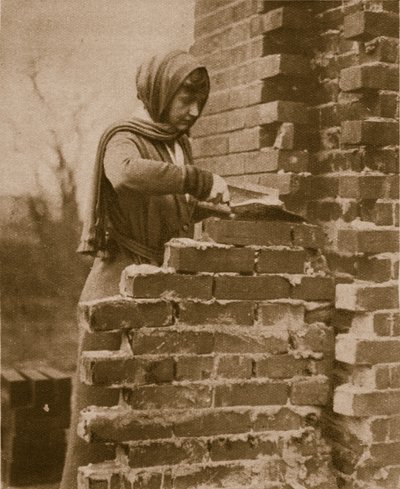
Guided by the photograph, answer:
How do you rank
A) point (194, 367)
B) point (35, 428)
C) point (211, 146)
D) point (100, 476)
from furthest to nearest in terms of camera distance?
point (35, 428) → point (211, 146) → point (194, 367) → point (100, 476)

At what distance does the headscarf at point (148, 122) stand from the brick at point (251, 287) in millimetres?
438

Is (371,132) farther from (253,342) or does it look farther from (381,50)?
(253,342)

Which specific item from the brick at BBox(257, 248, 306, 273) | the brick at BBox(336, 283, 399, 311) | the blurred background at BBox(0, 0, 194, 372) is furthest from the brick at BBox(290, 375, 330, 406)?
the blurred background at BBox(0, 0, 194, 372)

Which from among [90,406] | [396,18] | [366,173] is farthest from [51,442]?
[396,18]

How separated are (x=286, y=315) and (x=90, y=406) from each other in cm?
73

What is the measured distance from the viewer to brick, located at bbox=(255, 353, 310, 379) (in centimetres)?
234

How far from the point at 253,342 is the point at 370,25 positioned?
116 centimetres

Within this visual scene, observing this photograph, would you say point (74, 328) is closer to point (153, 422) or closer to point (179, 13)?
point (153, 422)

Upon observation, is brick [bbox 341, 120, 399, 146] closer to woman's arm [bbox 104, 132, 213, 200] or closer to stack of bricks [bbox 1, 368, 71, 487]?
woman's arm [bbox 104, 132, 213, 200]

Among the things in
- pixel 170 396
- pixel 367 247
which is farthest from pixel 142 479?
pixel 367 247

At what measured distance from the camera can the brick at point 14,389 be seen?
2871 mm

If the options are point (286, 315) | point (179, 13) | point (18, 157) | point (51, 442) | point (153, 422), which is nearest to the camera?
point (153, 422)

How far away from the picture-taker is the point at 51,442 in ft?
9.96

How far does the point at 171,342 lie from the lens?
2.24 meters
